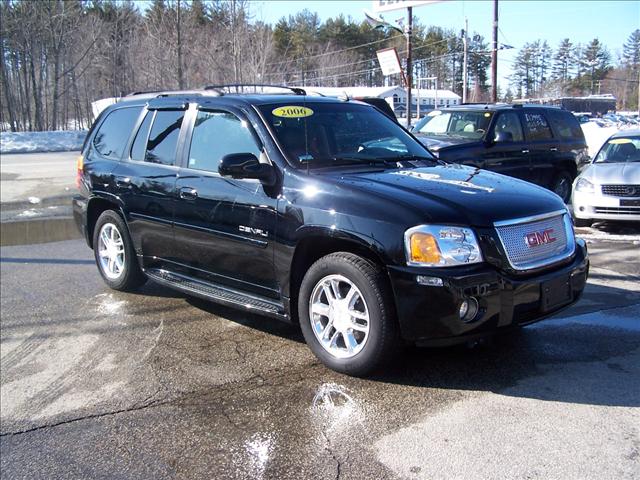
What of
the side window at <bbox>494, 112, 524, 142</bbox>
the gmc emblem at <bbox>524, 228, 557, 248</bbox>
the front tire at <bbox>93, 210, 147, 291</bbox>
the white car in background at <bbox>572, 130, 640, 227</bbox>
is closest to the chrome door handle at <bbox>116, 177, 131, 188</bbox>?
the front tire at <bbox>93, 210, 147, 291</bbox>

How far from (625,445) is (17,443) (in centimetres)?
330

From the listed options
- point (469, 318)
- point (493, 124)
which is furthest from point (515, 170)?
point (469, 318)

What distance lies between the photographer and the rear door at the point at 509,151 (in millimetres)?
9945

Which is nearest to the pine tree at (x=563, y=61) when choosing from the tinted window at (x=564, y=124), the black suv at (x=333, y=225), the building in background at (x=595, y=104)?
the building in background at (x=595, y=104)

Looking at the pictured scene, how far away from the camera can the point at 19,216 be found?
11578 millimetres

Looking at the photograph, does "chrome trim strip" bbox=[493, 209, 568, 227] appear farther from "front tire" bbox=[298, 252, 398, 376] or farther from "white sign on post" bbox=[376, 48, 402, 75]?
"white sign on post" bbox=[376, 48, 402, 75]

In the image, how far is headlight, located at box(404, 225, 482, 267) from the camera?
3.56m

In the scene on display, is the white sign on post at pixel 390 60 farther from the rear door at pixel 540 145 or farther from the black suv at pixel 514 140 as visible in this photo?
the rear door at pixel 540 145

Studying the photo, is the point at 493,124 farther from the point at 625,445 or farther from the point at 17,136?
the point at 17,136

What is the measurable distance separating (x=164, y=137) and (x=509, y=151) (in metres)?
6.57

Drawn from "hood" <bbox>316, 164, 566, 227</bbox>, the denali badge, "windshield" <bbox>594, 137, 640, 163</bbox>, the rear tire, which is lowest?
the rear tire

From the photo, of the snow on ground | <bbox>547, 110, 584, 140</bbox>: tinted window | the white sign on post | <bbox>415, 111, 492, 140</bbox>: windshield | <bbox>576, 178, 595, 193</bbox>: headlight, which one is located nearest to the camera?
<bbox>576, 178, 595, 193</bbox>: headlight

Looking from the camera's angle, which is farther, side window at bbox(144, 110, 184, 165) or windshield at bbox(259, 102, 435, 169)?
side window at bbox(144, 110, 184, 165)

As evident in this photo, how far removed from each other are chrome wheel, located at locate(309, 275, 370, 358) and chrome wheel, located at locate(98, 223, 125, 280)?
8.91 feet
